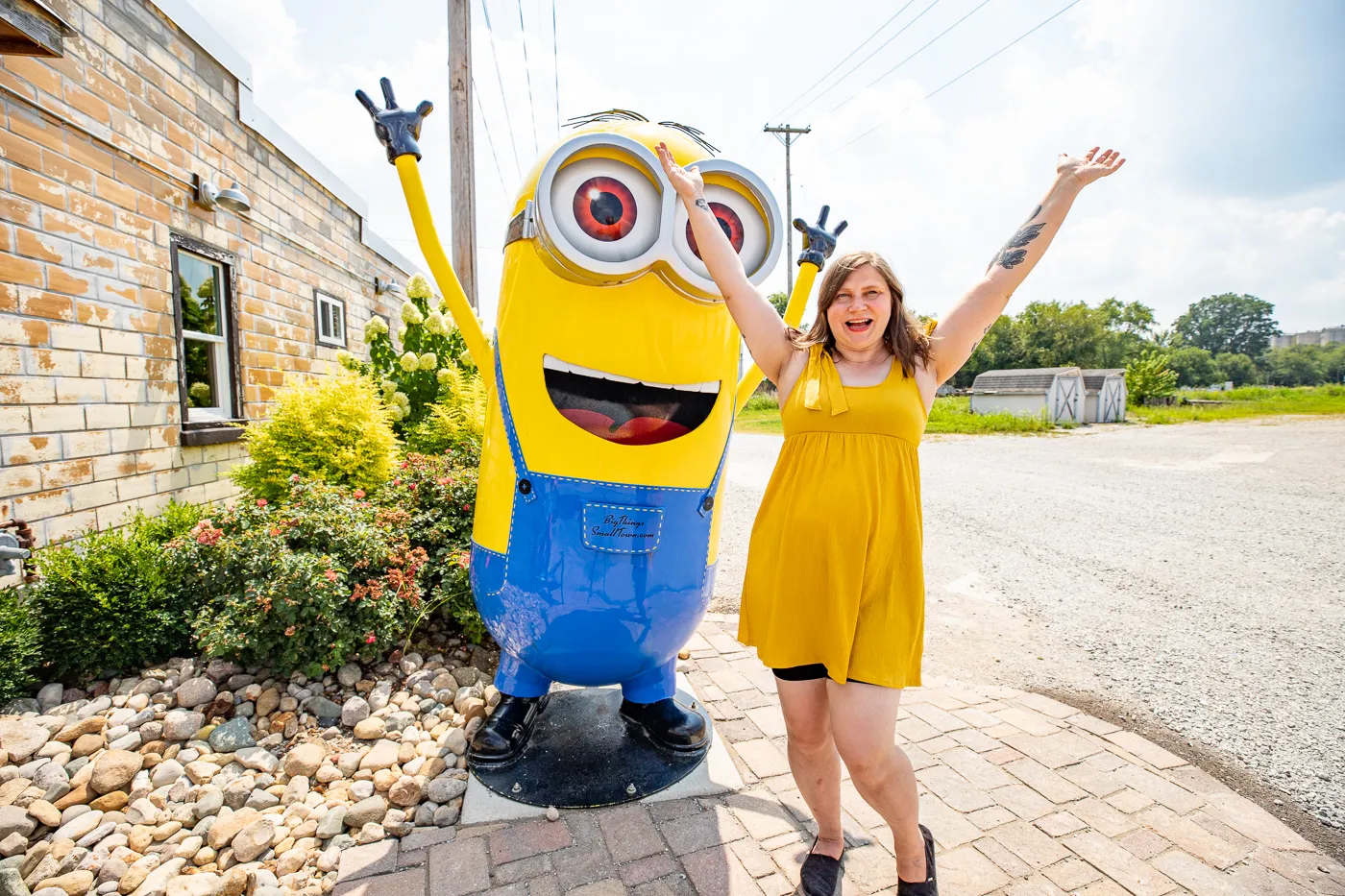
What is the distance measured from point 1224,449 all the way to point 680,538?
17117 millimetres

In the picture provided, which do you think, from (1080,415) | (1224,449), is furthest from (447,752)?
(1080,415)

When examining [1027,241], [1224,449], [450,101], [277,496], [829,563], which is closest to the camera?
[829,563]

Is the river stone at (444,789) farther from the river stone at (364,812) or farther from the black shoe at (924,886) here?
the black shoe at (924,886)

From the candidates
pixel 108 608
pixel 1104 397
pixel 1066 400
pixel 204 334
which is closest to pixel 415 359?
pixel 204 334

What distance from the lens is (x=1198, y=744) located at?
2578 millimetres

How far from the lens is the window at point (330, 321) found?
6.76m

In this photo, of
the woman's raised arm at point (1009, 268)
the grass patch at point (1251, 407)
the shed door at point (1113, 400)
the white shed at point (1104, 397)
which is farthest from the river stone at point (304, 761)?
the grass patch at point (1251, 407)

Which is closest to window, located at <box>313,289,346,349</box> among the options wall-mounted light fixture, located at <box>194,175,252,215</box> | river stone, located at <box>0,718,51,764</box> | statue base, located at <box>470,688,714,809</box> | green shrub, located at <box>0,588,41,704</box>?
wall-mounted light fixture, located at <box>194,175,252,215</box>

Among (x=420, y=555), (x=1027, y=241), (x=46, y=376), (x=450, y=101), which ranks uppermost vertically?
(x=450, y=101)

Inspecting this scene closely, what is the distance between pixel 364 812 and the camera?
198cm

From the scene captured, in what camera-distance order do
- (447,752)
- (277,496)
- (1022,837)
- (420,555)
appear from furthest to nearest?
(277,496) → (420,555) → (447,752) → (1022,837)

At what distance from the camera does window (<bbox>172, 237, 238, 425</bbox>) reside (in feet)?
14.6

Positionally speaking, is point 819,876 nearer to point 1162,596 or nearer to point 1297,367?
point 1162,596

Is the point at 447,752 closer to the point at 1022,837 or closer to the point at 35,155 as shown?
the point at 1022,837
